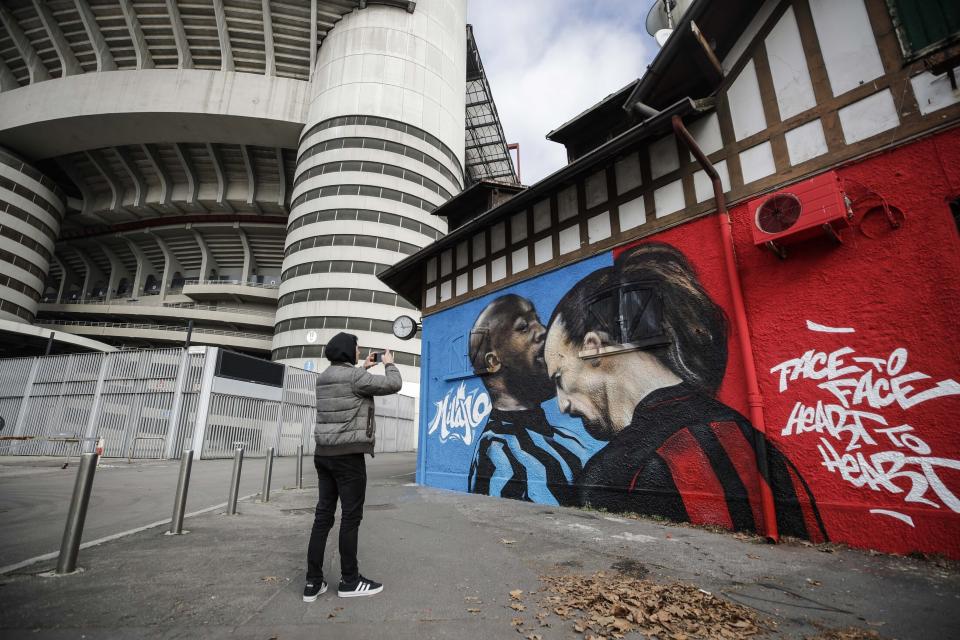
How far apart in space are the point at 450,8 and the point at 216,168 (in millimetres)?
27386

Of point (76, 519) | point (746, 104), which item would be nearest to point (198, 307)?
point (76, 519)

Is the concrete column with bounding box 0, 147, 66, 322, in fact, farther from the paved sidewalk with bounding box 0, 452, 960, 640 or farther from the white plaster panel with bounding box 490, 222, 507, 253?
the paved sidewalk with bounding box 0, 452, 960, 640

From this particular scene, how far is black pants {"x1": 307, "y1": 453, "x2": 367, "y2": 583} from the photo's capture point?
3066 mm

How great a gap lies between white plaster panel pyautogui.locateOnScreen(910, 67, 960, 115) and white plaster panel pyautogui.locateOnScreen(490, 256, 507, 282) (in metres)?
6.05

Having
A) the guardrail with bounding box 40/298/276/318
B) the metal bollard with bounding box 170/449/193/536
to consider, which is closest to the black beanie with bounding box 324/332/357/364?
the metal bollard with bounding box 170/449/193/536

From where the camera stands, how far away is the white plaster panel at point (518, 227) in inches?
337

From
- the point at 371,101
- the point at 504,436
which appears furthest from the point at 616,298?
the point at 371,101

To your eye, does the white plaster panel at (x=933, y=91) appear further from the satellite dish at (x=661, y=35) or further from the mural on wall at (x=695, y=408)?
the satellite dish at (x=661, y=35)

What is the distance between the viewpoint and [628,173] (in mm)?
6855

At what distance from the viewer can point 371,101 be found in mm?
36031

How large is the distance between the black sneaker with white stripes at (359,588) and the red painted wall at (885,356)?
4.41 meters

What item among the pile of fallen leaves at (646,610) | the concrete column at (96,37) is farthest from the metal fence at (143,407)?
the concrete column at (96,37)

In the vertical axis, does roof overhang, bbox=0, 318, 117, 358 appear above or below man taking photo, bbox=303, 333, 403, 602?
above

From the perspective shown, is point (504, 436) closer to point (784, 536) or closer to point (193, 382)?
point (784, 536)
